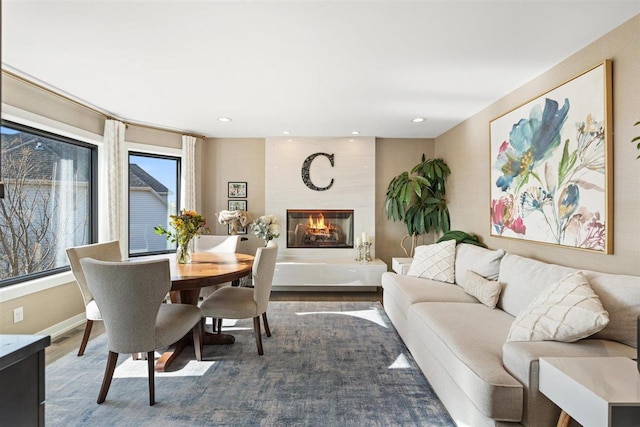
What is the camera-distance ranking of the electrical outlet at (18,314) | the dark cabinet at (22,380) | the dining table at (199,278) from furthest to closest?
the electrical outlet at (18,314), the dining table at (199,278), the dark cabinet at (22,380)

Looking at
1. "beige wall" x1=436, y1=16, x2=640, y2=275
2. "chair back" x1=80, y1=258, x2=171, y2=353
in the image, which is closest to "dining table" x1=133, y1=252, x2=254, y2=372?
"chair back" x1=80, y1=258, x2=171, y2=353

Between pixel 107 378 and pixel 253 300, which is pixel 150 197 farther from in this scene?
pixel 107 378

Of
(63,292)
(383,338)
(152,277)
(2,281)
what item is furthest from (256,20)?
(63,292)

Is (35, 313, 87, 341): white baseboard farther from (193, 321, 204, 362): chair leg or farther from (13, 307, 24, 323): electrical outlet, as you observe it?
(193, 321, 204, 362): chair leg

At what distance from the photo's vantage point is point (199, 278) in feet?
8.80

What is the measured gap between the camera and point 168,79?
3176 mm

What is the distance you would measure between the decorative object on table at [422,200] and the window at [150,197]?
3167 mm

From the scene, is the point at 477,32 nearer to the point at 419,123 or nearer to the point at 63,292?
the point at 419,123

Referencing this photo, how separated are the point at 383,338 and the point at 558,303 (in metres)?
1.73

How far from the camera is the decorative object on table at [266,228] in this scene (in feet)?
17.3

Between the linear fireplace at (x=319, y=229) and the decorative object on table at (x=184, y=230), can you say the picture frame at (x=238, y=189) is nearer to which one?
the linear fireplace at (x=319, y=229)

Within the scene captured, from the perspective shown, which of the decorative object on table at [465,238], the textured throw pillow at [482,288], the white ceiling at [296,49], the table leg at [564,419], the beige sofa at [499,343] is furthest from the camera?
the decorative object on table at [465,238]

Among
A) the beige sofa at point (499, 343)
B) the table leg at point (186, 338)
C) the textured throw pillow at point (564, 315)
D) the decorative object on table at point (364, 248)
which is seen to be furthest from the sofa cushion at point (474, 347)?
the decorative object on table at point (364, 248)

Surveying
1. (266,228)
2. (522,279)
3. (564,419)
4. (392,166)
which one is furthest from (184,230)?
(392,166)
